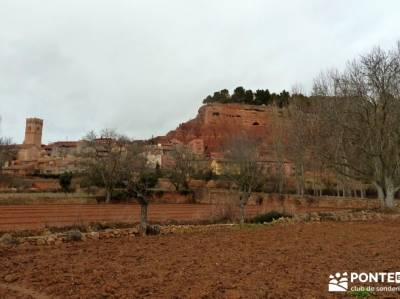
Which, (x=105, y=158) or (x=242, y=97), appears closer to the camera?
(x=105, y=158)

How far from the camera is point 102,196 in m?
42.2

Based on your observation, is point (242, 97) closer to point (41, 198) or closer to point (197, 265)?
point (41, 198)

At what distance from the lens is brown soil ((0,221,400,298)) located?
591 centimetres

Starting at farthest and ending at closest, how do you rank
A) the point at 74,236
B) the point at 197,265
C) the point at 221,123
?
the point at 221,123 < the point at 74,236 < the point at 197,265

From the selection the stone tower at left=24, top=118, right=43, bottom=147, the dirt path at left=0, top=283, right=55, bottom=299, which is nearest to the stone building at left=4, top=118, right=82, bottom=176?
the stone tower at left=24, top=118, right=43, bottom=147

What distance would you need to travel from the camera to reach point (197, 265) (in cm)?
781

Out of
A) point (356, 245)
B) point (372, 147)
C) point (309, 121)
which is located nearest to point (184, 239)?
point (356, 245)

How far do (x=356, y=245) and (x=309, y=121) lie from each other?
77.8 feet
